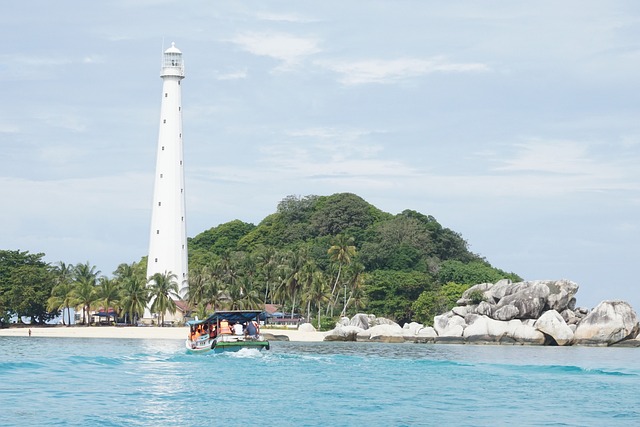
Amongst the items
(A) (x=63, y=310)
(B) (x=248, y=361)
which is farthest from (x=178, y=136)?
(B) (x=248, y=361)

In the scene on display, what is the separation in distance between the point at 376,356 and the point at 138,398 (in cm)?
2563

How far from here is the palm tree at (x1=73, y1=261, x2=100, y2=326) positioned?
91.8 m

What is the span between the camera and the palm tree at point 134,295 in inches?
3514

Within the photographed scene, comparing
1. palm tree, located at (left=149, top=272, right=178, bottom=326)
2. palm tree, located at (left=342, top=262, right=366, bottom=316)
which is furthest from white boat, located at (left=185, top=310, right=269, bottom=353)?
palm tree, located at (left=342, top=262, right=366, bottom=316)

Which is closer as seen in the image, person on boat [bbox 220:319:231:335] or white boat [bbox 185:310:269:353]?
white boat [bbox 185:310:269:353]

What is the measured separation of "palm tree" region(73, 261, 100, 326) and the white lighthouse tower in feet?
20.8

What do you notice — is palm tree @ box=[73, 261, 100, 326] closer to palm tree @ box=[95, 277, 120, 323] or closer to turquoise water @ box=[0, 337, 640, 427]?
palm tree @ box=[95, 277, 120, 323]

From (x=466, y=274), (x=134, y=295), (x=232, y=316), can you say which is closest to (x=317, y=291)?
(x=134, y=295)

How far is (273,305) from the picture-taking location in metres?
108

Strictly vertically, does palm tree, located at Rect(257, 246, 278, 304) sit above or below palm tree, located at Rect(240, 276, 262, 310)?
above

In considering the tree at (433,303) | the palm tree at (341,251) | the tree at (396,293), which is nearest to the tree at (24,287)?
the palm tree at (341,251)

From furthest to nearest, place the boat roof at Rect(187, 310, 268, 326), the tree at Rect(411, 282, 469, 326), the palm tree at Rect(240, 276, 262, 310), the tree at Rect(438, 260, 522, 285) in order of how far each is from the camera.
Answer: the tree at Rect(438, 260, 522, 285) → the palm tree at Rect(240, 276, 262, 310) → the tree at Rect(411, 282, 469, 326) → the boat roof at Rect(187, 310, 268, 326)

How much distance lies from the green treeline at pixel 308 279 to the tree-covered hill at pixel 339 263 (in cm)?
12

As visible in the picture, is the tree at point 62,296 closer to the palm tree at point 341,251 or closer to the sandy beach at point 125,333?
the sandy beach at point 125,333
